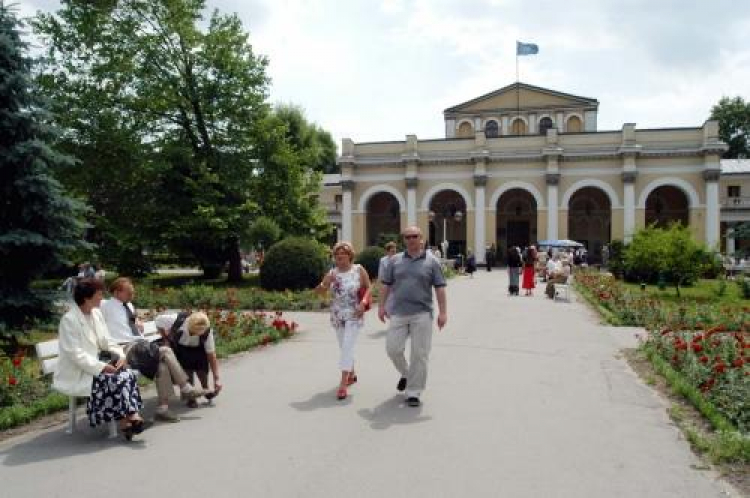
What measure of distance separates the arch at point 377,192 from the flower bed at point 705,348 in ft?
95.1

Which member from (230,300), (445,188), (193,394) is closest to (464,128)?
(445,188)

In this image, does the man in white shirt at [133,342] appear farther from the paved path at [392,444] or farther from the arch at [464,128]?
the arch at [464,128]

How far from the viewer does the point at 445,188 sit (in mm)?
44000

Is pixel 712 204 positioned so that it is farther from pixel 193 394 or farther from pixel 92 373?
pixel 92 373

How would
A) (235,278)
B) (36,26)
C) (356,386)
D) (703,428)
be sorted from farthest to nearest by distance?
(235,278), (36,26), (356,386), (703,428)

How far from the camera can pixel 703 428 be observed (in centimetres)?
583

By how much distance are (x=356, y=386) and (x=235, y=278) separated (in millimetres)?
20233

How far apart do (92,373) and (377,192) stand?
40.8 metres

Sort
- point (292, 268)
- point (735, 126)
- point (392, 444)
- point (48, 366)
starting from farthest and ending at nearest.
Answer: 1. point (735, 126)
2. point (292, 268)
3. point (48, 366)
4. point (392, 444)

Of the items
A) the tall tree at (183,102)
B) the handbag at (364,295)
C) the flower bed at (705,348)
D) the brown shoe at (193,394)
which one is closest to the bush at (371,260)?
the tall tree at (183,102)

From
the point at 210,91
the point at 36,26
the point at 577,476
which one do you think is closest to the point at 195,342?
the point at 577,476

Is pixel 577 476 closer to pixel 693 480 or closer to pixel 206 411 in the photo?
pixel 693 480

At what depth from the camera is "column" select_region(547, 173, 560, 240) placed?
136 feet

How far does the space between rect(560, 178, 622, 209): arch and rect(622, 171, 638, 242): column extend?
0.58 m
